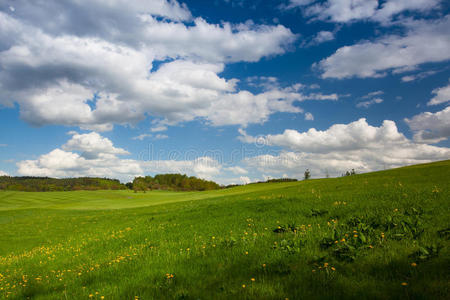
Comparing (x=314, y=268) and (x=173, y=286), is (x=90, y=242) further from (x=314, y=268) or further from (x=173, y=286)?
(x=314, y=268)

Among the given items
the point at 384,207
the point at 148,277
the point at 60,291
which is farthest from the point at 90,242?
the point at 384,207

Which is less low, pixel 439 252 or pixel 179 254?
pixel 439 252

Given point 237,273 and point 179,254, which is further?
point 179,254

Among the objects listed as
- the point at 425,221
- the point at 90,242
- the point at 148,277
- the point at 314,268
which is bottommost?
the point at 90,242

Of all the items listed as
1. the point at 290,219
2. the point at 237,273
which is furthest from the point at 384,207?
the point at 237,273

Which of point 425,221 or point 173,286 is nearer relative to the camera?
point 173,286

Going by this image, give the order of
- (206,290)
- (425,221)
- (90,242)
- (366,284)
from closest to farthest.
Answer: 1. (366,284)
2. (206,290)
3. (425,221)
4. (90,242)

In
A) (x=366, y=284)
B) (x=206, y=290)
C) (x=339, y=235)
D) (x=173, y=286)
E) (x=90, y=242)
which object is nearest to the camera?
(x=366, y=284)

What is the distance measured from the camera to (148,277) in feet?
21.5

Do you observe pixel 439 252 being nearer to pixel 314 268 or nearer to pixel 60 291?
pixel 314 268

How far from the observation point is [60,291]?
6.77 meters

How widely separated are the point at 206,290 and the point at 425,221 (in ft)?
24.1

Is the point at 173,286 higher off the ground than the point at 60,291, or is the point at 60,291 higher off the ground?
the point at 173,286

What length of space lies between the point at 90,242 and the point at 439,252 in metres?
14.7
